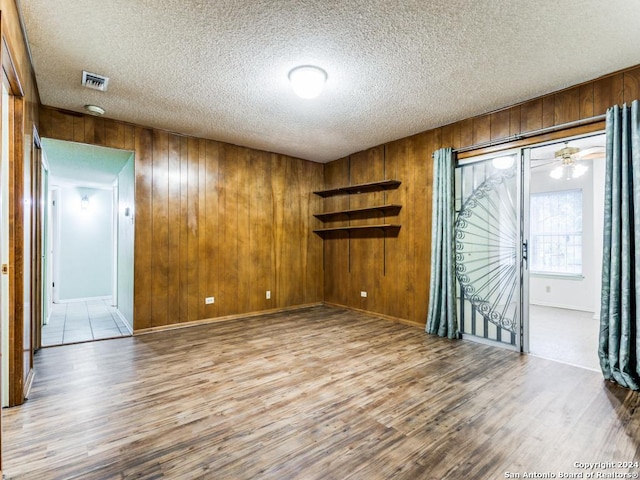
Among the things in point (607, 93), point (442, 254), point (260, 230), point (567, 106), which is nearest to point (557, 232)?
point (442, 254)

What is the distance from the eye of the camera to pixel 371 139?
4.71m

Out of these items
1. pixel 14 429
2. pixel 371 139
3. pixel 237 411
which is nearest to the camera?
pixel 14 429

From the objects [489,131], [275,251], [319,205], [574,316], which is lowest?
[574,316]

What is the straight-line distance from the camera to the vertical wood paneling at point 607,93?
2.79 m

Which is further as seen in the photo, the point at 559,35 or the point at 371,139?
the point at 371,139

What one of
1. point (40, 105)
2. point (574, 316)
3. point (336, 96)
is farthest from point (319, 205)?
point (574, 316)

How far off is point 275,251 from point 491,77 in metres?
3.78

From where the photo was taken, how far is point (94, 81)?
9.72ft

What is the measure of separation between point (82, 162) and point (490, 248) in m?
5.78

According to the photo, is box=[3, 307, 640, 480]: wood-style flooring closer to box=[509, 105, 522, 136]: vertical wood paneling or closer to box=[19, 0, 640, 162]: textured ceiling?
box=[509, 105, 522, 136]: vertical wood paneling

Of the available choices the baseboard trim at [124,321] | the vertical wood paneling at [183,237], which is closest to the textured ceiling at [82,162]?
the vertical wood paneling at [183,237]

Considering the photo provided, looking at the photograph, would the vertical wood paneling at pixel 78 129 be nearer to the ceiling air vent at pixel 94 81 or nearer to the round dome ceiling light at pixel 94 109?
the round dome ceiling light at pixel 94 109

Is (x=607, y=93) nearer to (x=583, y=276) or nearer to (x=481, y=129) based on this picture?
(x=481, y=129)

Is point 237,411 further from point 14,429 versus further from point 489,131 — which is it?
point 489,131
